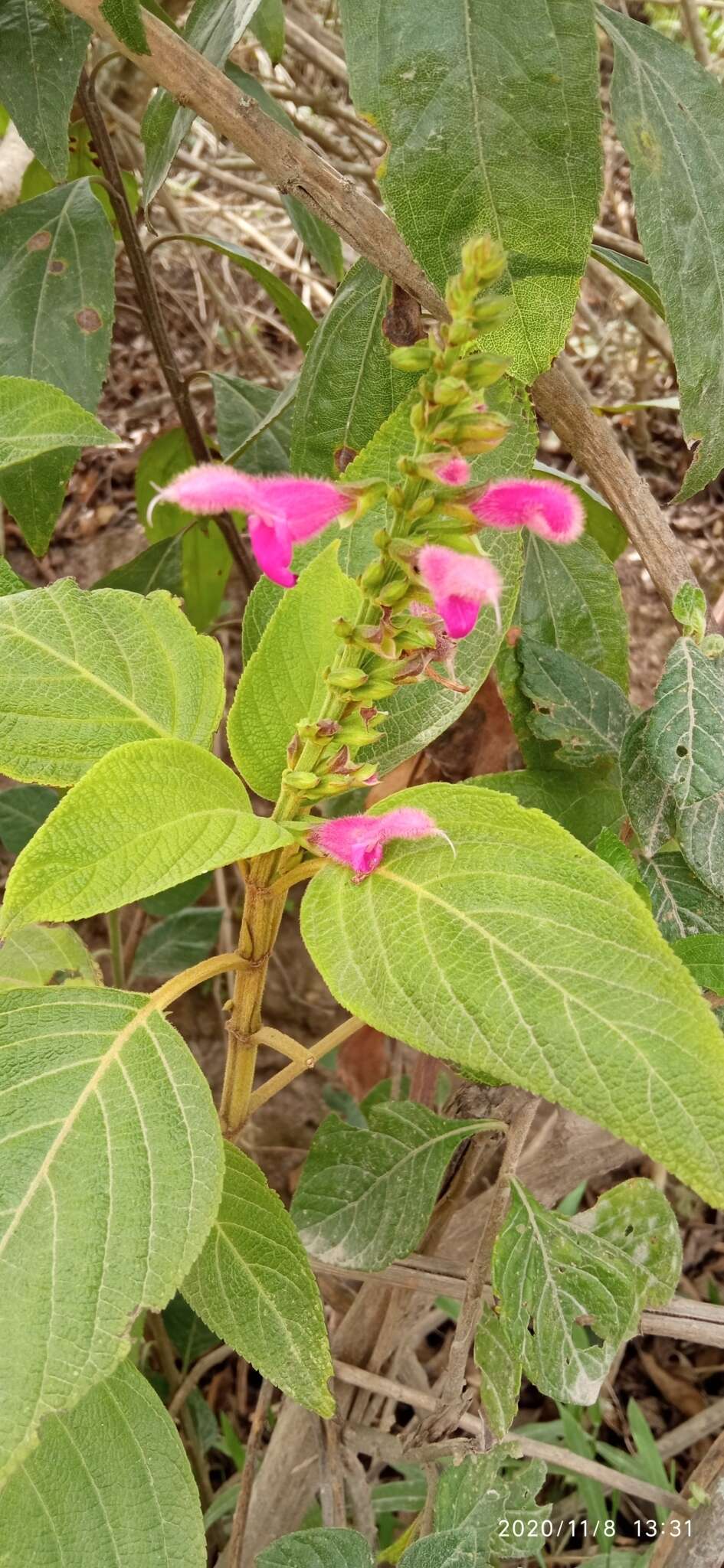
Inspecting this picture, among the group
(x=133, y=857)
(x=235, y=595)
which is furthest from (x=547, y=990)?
(x=235, y=595)

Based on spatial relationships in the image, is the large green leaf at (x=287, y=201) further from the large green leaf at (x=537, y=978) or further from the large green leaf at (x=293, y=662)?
the large green leaf at (x=537, y=978)

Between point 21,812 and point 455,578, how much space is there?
39.3 inches

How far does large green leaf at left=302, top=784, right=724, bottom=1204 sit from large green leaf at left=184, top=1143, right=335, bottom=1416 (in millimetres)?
258

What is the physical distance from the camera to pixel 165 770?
0.53 meters

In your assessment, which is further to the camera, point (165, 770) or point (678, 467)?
point (678, 467)

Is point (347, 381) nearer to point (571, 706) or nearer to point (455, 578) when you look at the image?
point (571, 706)

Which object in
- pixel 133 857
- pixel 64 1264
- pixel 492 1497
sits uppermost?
pixel 133 857

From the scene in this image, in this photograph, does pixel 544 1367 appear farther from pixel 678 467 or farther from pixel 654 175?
pixel 678 467

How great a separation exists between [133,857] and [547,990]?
0.19 metres

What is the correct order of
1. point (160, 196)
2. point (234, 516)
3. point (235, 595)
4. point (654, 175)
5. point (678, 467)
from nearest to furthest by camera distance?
point (654, 175), point (234, 516), point (160, 196), point (235, 595), point (678, 467)

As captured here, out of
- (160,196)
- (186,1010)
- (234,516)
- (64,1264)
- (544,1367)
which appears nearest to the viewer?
(64,1264)

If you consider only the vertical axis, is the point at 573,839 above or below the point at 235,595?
above

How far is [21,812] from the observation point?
4.40ft

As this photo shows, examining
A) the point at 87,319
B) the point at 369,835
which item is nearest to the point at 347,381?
the point at 87,319
